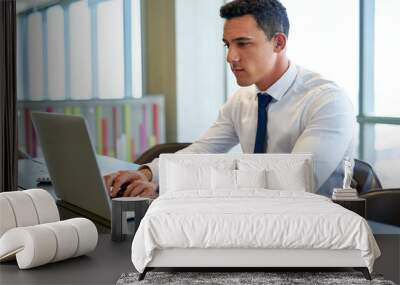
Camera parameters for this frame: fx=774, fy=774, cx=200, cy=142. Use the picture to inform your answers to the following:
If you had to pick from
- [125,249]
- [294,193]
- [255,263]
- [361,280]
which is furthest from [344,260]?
[125,249]

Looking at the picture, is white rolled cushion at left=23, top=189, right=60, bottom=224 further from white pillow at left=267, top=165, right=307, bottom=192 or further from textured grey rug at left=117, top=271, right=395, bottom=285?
white pillow at left=267, top=165, right=307, bottom=192

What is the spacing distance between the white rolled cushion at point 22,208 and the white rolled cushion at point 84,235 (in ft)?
0.79

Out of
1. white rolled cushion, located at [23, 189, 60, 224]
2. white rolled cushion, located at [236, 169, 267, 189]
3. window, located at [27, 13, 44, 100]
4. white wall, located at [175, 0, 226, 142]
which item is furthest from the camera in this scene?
window, located at [27, 13, 44, 100]

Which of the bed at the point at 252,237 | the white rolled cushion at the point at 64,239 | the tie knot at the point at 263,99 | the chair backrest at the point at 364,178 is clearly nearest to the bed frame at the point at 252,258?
the bed at the point at 252,237

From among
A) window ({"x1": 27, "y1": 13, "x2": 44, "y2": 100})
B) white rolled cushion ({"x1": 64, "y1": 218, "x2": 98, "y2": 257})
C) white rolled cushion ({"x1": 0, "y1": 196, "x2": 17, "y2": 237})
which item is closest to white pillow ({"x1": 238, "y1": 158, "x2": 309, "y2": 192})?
white rolled cushion ({"x1": 64, "y1": 218, "x2": 98, "y2": 257})

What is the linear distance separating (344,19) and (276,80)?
2.34 feet

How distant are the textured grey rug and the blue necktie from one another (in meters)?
1.68

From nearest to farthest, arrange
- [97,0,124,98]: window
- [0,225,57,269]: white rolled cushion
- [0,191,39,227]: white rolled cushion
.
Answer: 1. [0,225,57,269]: white rolled cushion
2. [0,191,39,227]: white rolled cushion
3. [97,0,124,98]: window

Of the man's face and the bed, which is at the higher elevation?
the man's face

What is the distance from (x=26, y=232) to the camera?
466 centimetres

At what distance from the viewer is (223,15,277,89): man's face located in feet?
20.1

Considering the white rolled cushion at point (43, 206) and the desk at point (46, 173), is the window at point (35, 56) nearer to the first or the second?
the desk at point (46, 173)

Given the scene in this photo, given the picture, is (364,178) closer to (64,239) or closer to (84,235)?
(84,235)

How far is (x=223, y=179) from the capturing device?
217 inches
